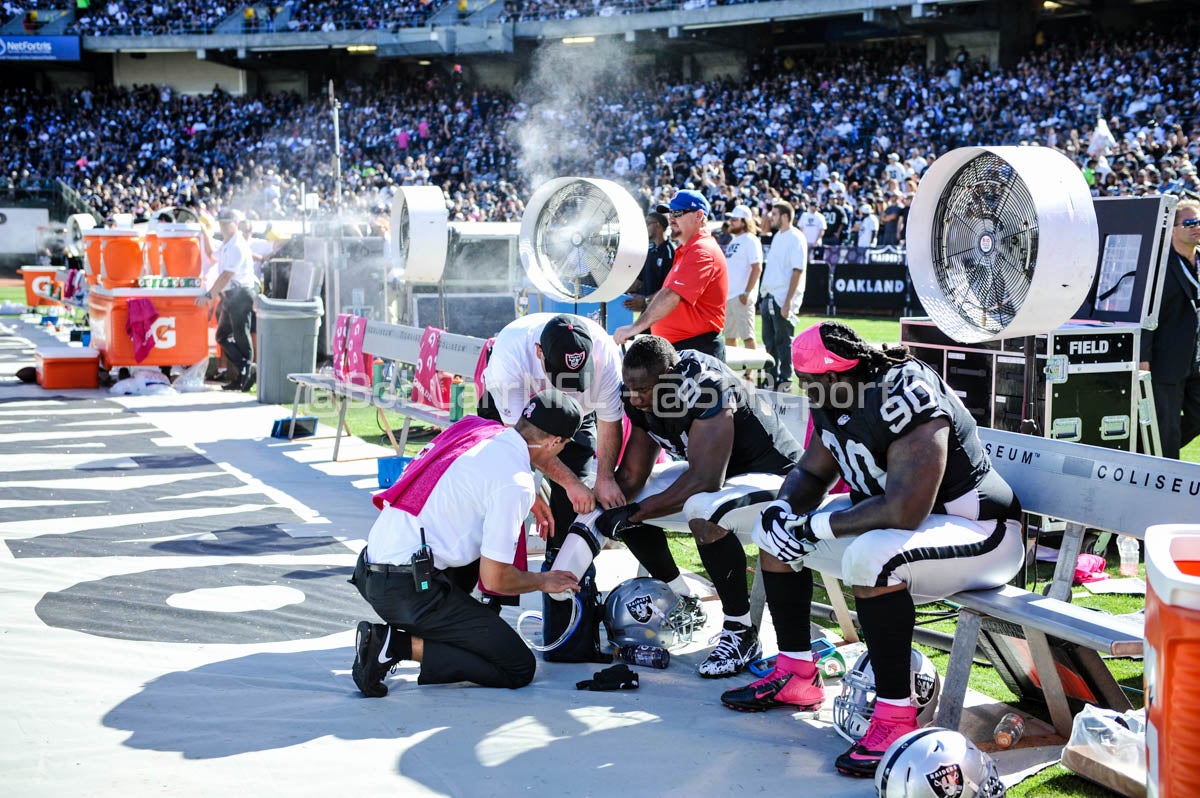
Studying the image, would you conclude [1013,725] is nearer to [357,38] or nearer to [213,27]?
[357,38]

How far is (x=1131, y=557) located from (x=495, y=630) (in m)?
3.14

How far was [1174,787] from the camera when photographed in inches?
92.3

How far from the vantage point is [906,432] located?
3725mm

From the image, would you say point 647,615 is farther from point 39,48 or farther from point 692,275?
point 39,48

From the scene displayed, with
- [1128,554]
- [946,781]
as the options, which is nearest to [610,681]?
[946,781]

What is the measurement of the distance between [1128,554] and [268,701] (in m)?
3.94

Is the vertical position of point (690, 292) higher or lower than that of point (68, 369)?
higher

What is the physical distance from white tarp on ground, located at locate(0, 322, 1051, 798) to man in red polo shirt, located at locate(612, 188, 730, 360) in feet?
4.56

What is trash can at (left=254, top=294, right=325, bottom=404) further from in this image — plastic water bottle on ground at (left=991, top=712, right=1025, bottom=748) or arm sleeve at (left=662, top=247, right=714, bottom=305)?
plastic water bottle on ground at (left=991, top=712, right=1025, bottom=748)

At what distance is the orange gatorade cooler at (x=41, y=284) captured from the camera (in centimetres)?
2481

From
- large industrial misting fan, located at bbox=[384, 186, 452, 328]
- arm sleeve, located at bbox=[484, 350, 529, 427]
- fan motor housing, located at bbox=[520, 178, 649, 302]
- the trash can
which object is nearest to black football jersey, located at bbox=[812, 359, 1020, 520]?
arm sleeve, located at bbox=[484, 350, 529, 427]

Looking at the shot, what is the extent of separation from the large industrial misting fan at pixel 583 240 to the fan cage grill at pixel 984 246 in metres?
2.15

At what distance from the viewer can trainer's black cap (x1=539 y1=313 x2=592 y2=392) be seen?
4.99 m

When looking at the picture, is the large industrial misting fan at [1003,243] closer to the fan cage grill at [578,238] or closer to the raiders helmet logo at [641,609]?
→ the raiders helmet logo at [641,609]
